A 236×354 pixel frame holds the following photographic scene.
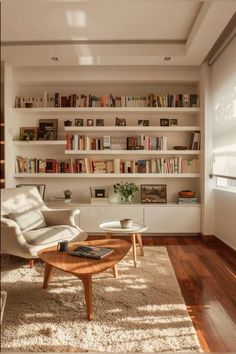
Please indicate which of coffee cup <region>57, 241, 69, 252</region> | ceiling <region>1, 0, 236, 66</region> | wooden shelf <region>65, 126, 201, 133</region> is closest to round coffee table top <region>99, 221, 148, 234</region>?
coffee cup <region>57, 241, 69, 252</region>

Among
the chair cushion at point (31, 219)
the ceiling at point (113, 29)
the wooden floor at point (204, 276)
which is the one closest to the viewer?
the chair cushion at point (31, 219)

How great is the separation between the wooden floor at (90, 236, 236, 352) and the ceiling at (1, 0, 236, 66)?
116 cm

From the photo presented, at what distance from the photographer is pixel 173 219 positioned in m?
1.74

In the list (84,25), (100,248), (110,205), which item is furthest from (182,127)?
(84,25)

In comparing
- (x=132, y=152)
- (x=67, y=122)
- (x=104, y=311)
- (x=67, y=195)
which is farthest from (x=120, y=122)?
(x=104, y=311)

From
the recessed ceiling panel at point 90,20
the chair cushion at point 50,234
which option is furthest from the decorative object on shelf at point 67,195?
the recessed ceiling panel at point 90,20

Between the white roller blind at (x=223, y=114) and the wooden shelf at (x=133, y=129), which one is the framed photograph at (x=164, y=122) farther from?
the white roller blind at (x=223, y=114)

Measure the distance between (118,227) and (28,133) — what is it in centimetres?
71

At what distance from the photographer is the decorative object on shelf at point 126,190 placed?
64.1 inches

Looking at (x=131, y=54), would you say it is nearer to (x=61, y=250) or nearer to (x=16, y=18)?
(x=16, y=18)

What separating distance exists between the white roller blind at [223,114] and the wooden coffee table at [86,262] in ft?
2.37

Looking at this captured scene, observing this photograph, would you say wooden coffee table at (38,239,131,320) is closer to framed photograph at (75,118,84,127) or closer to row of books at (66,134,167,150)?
row of books at (66,134,167,150)

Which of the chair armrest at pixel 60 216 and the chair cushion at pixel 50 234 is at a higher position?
the chair armrest at pixel 60 216

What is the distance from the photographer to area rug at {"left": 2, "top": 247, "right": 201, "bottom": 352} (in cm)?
146
